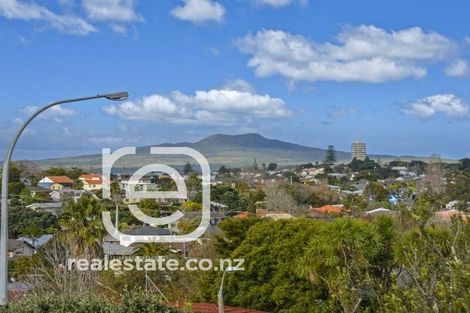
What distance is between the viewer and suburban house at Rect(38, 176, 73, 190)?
82.4 m

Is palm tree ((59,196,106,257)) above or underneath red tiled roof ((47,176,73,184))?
above

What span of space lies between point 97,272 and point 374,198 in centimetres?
4910

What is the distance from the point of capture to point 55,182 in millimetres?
84375

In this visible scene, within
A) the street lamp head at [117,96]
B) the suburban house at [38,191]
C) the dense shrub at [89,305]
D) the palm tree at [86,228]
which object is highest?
the street lamp head at [117,96]

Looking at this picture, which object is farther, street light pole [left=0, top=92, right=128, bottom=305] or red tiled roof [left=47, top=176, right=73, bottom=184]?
red tiled roof [left=47, top=176, right=73, bottom=184]

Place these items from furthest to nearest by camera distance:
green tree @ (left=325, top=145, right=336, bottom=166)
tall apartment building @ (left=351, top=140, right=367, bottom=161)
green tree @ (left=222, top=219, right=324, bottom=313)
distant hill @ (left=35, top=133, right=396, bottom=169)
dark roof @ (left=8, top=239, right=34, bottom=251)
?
tall apartment building @ (left=351, top=140, right=367, bottom=161) → green tree @ (left=325, top=145, right=336, bottom=166) → distant hill @ (left=35, top=133, right=396, bottom=169) → dark roof @ (left=8, top=239, right=34, bottom=251) → green tree @ (left=222, top=219, right=324, bottom=313)

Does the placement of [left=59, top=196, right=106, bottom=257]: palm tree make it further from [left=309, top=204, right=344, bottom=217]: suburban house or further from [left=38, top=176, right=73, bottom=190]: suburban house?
[left=38, top=176, right=73, bottom=190]: suburban house

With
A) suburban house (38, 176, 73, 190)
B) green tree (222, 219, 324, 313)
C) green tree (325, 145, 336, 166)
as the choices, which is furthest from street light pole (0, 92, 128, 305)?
green tree (325, 145, 336, 166)

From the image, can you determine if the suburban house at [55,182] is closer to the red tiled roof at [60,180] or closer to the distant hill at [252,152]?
the red tiled roof at [60,180]

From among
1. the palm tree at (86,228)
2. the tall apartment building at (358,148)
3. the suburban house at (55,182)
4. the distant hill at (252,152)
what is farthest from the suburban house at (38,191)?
the tall apartment building at (358,148)

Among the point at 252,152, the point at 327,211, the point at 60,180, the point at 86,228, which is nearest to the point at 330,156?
the point at 252,152

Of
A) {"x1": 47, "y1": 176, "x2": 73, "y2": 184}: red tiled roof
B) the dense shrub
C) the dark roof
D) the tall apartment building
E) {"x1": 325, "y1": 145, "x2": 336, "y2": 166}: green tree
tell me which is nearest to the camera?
the dense shrub

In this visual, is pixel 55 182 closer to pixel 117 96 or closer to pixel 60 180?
pixel 60 180

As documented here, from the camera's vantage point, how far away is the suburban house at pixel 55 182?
82444 millimetres
